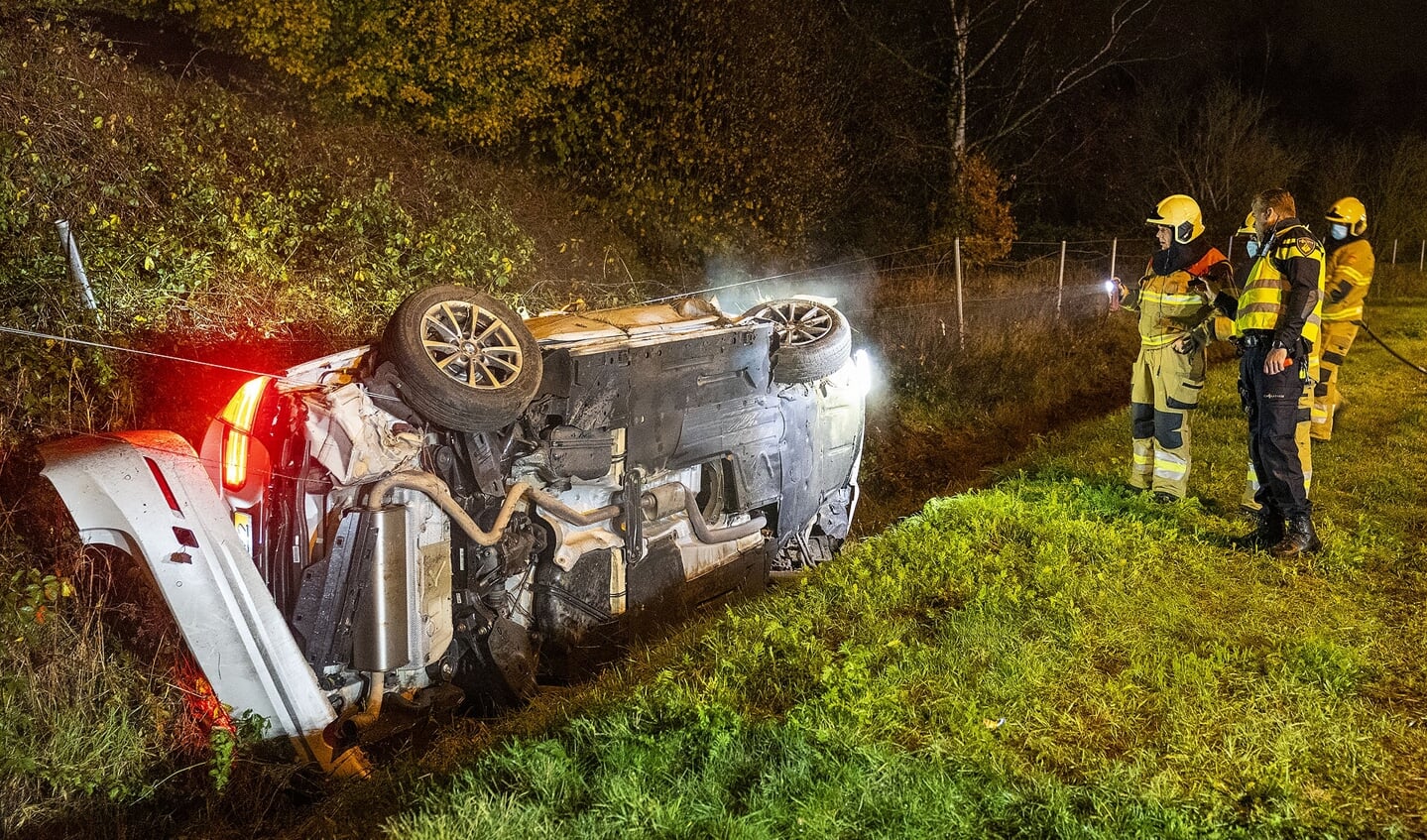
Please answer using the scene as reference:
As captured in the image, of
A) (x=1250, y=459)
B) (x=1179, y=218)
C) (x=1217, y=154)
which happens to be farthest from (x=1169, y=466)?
(x=1217, y=154)

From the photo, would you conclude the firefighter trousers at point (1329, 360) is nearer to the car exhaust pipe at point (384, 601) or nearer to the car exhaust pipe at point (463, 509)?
the car exhaust pipe at point (463, 509)

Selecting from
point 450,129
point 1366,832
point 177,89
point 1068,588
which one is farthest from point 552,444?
point 450,129

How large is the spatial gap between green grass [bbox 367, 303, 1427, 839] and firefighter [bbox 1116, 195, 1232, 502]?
810 mm

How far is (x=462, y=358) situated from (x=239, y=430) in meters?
0.85

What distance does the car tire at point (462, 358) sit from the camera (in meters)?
3.52

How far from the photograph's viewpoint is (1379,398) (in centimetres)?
912

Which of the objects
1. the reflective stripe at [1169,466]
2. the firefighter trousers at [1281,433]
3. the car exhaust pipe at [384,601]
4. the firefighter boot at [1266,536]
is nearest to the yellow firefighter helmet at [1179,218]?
the firefighter trousers at [1281,433]

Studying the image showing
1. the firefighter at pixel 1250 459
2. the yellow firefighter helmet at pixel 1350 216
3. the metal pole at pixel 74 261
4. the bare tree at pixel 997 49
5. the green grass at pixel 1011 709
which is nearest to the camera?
the green grass at pixel 1011 709

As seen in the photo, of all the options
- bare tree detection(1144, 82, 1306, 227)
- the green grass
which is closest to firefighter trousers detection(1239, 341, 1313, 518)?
the green grass

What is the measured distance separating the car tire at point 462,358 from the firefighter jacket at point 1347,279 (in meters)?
6.40

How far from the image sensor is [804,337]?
532cm

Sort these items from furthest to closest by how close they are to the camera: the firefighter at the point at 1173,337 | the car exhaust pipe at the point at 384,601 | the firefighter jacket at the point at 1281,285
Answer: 1. the firefighter at the point at 1173,337
2. the firefighter jacket at the point at 1281,285
3. the car exhaust pipe at the point at 384,601

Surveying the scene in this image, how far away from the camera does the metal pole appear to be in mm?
5098

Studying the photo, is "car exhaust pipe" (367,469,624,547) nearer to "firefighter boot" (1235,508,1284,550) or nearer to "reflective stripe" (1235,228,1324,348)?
"firefighter boot" (1235,508,1284,550)
